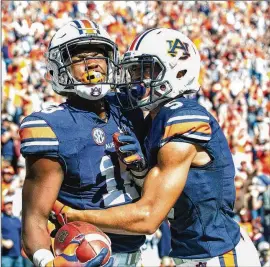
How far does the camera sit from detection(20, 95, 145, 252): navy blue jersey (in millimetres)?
3908

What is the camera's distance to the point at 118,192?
415 centimetres

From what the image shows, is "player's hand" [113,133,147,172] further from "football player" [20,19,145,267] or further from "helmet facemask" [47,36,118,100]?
"helmet facemask" [47,36,118,100]

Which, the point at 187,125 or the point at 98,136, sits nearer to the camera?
the point at 187,125

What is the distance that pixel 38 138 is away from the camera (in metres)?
3.88

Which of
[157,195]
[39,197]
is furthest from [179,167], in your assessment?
[39,197]

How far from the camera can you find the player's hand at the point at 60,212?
3.91 metres

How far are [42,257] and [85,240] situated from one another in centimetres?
29

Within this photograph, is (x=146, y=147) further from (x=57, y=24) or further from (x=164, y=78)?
(x=57, y=24)

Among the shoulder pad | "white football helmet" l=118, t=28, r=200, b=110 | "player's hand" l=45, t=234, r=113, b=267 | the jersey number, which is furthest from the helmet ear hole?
"player's hand" l=45, t=234, r=113, b=267

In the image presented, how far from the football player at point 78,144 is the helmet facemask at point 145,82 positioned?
12cm

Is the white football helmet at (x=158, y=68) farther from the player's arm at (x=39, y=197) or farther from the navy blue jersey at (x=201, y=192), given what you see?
the player's arm at (x=39, y=197)

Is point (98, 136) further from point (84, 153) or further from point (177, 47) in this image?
point (177, 47)

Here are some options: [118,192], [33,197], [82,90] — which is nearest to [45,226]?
[33,197]

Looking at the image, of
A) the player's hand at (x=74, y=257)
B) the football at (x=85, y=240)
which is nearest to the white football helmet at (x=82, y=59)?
the football at (x=85, y=240)
